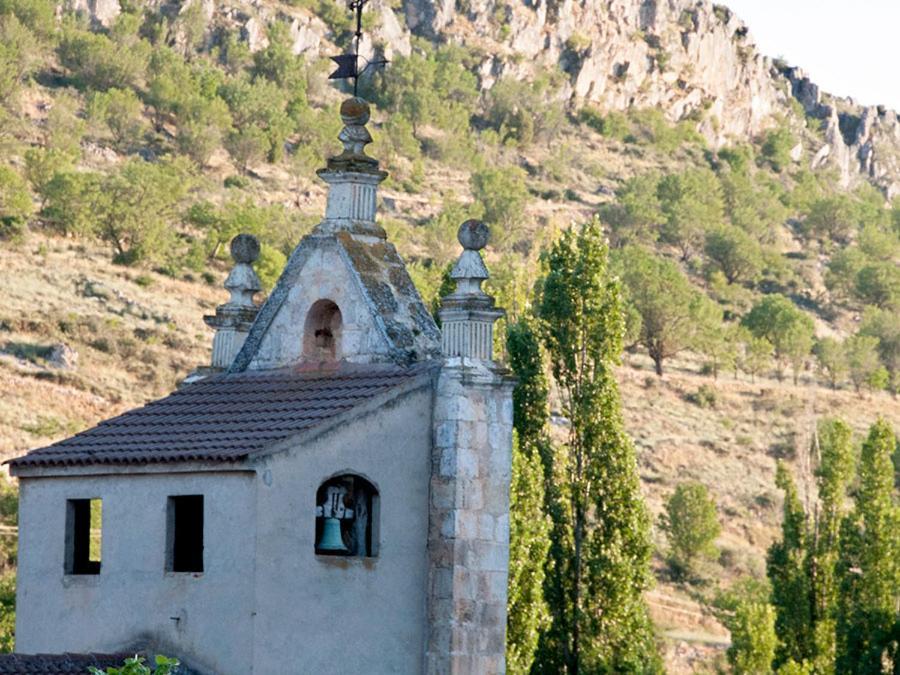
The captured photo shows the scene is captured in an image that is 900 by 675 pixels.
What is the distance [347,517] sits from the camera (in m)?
17.3

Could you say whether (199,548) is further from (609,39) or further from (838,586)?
(609,39)

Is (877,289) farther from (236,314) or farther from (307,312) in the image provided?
(307,312)

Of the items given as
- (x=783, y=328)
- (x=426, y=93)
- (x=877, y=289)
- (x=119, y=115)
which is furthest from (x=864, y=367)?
(x=119, y=115)

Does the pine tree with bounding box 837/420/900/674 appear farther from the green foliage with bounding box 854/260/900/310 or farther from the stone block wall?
the green foliage with bounding box 854/260/900/310

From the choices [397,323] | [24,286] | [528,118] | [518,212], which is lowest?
[397,323]

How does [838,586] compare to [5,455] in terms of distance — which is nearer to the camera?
[838,586]

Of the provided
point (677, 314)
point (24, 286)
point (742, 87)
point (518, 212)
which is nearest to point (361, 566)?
point (24, 286)

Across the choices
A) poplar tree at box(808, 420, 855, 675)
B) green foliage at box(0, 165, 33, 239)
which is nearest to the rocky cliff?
green foliage at box(0, 165, 33, 239)

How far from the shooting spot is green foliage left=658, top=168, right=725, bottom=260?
11675cm

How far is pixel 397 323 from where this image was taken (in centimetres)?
1819

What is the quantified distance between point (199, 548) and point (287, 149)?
3633 inches

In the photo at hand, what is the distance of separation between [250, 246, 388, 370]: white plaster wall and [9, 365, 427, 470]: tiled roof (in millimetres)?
152

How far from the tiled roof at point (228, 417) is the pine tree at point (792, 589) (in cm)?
2380

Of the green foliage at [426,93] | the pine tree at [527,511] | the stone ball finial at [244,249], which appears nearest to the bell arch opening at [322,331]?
the stone ball finial at [244,249]
